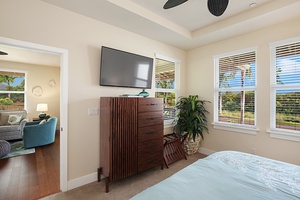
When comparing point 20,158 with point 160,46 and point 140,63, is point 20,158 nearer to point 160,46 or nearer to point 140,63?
point 140,63

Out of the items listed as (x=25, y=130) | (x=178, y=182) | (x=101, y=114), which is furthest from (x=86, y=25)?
(x=25, y=130)

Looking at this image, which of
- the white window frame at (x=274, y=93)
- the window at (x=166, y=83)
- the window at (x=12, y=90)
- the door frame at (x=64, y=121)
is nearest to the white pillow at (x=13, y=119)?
the window at (x=12, y=90)

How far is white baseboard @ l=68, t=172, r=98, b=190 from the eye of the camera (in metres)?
2.18

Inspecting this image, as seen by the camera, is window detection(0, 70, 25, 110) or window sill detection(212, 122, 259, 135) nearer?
window sill detection(212, 122, 259, 135)

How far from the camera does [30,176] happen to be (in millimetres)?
2518

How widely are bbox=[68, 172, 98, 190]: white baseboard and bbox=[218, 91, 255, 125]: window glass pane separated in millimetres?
2900

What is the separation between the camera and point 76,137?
2258 millimetres

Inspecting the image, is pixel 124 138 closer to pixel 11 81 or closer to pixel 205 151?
pixel 205 151

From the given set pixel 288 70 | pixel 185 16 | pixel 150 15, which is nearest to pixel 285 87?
pixel 288 70

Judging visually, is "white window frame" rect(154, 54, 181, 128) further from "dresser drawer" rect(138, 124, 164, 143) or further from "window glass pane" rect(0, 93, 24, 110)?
"window glass pane" rect(0, 93, 24, 110)

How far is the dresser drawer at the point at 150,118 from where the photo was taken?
7.87 ft

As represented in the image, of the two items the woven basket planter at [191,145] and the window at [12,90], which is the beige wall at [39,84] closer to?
the window at [12,90]

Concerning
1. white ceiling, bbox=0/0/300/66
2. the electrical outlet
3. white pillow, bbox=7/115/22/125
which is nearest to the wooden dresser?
the electrical outlet

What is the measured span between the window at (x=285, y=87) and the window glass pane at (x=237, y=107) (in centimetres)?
36
